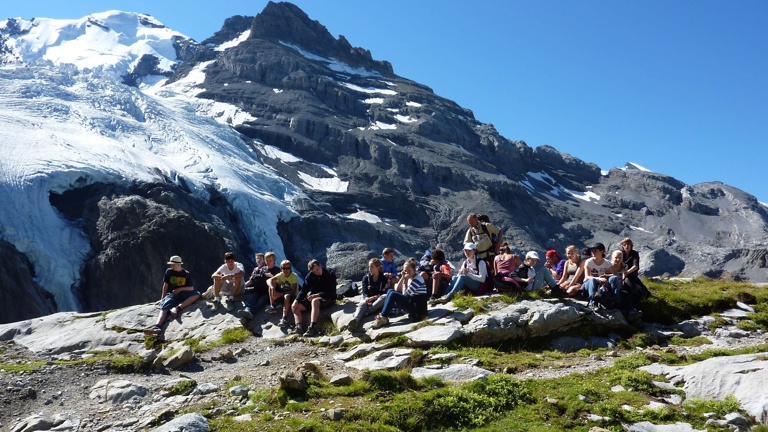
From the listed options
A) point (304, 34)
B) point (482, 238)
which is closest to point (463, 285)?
point (482, 238)

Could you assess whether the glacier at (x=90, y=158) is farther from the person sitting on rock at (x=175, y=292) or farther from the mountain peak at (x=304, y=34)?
the mountain peak at (x=304, y=34)

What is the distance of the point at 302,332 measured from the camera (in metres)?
16.5

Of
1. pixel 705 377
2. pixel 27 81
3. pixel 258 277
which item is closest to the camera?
pixel 705 377

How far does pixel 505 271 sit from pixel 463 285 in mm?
1235

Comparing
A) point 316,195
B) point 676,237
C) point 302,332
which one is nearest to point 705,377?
point 302,332

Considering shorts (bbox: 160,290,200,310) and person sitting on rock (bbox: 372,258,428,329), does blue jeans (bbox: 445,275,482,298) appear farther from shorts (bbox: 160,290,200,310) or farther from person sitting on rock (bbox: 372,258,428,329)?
shorts (bbox: 160,290,200,310)

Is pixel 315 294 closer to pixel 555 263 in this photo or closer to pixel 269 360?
pixel 269 360

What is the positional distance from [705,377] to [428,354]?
5.10 metres

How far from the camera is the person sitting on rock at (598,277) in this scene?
15688 millimetres

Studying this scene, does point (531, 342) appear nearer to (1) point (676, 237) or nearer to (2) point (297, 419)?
(2) point (297, 419)

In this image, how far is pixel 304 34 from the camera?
18550 cm

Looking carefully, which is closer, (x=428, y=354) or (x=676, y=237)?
(x=428, y=354)

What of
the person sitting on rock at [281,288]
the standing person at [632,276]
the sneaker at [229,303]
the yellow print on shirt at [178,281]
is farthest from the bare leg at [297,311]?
the standing person at [632,276]

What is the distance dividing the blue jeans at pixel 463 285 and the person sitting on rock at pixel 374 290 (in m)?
1.83
